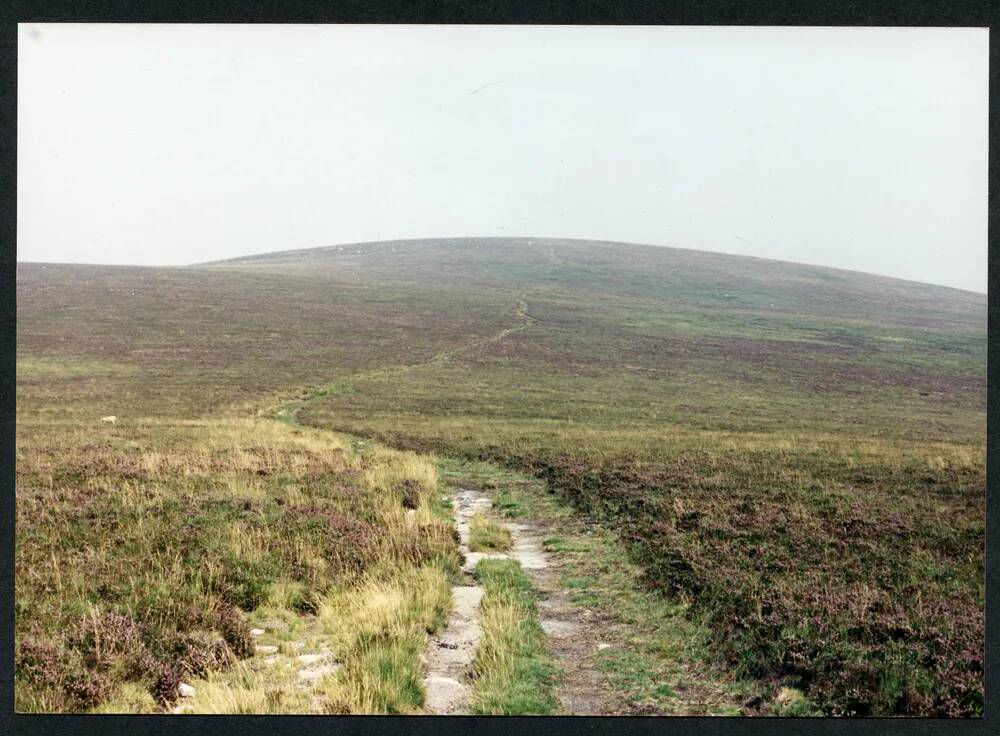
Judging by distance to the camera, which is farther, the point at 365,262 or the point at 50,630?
the point at 365,262

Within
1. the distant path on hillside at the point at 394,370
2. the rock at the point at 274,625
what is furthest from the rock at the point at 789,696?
the distant path on hillside at the point at 394,370

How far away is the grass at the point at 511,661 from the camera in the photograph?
6.85 m

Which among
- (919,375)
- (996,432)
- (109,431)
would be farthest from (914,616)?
(919,375)

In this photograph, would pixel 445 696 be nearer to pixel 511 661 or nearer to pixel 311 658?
pixel 511 661

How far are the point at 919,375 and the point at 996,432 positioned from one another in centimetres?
6303

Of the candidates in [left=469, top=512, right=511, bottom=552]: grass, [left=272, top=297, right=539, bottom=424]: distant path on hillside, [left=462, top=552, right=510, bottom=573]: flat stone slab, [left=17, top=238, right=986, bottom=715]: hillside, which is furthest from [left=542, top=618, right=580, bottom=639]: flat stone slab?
[left=272, top=297, right=539, bottom=424]: distant path on hillside

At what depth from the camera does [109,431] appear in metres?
24.6

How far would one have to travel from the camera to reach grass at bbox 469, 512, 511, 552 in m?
12.2

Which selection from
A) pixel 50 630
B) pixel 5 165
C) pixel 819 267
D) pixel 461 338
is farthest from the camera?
pixel 819 267

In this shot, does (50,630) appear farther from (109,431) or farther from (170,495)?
(109,431)

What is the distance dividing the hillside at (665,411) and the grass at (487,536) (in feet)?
6.70

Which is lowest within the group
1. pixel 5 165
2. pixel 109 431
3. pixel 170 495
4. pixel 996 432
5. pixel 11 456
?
pixel 109 431

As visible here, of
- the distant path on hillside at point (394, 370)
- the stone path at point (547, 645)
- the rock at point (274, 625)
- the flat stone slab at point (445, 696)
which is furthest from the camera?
the distant path on hillside at point (394, 370)

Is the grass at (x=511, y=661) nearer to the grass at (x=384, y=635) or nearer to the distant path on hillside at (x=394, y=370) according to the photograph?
the grass at (x=384, y=635)
